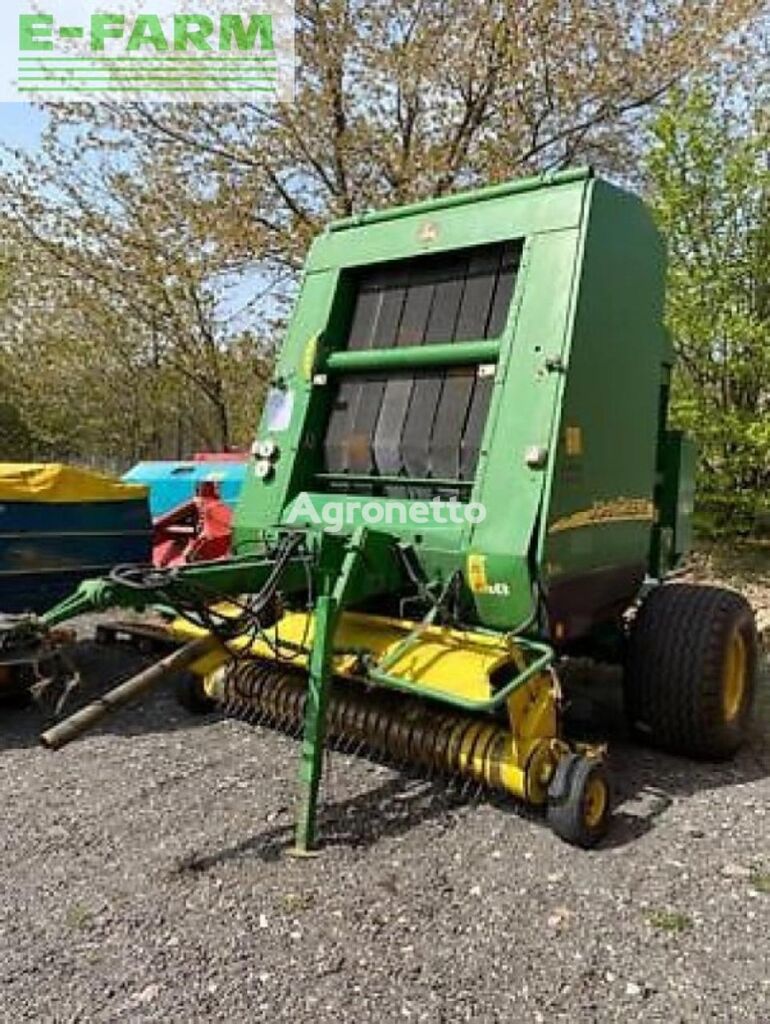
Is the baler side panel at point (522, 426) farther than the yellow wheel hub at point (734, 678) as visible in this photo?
No

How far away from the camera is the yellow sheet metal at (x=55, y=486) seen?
5.00 m

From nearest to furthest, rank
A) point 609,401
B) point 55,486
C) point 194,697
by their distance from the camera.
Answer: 1. point 609,401
2. point 194,697
3. point 55,486

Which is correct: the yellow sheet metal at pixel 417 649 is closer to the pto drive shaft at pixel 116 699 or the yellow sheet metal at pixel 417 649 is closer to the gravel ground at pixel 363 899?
the pto drive shaft at pixel 116 699

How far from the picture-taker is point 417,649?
3762 mm

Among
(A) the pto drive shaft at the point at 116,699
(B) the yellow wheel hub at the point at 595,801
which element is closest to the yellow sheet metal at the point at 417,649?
(A) the pto drive shaft at the point at 116,699

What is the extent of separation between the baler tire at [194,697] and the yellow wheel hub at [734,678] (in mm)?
2444

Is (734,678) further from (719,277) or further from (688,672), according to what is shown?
(719,277)

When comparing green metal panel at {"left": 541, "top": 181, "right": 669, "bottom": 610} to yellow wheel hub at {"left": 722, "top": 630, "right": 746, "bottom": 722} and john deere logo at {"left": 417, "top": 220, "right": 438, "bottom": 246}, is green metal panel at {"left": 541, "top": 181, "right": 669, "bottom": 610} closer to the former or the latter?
yellow wheel hub at {"left": 722, "top": 630, "right": 746, "bottom": 722}

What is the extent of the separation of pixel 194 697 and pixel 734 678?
103 inches

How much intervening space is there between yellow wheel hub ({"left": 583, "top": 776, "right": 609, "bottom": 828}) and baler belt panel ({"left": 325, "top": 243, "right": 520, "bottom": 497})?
1404mm

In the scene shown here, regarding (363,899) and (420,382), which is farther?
(420,382)

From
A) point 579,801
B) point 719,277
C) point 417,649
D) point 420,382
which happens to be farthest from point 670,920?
point 719,277

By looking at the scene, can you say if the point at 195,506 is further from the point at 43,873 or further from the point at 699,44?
the point at 699,44

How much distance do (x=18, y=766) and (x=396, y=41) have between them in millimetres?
9561
